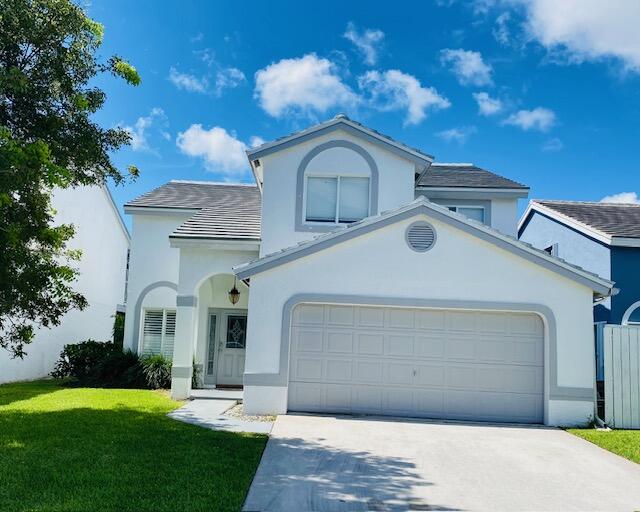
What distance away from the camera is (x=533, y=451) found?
31.5 feet

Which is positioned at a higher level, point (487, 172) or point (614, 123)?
point (614, 123)

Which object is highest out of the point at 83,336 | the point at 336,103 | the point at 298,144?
the point at 336,103

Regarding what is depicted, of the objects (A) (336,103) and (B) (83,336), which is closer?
(A) (336,103)

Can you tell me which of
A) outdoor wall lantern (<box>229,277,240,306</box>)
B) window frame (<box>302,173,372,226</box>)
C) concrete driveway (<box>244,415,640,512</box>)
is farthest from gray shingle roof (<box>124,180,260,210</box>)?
concrete driveway (<box>244,415,640,512</box>)

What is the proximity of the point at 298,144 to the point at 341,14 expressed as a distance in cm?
440

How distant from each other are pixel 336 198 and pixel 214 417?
22.5ft

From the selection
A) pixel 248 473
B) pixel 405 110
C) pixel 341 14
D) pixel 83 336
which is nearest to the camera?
pixel 248 473

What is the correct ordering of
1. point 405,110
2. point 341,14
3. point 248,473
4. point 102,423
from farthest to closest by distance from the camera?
point 405,110
point 341,14
point 102,423
point 248,473

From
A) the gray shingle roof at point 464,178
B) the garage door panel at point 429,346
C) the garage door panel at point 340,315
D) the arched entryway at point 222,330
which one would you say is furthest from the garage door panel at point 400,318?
the arched entryway at point 222,330

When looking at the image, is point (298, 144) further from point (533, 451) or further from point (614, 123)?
point (614, 123)

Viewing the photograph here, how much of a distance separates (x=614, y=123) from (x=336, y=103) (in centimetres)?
1028

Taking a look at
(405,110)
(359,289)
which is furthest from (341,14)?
(359,289)

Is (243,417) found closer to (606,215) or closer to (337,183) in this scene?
(337,183)

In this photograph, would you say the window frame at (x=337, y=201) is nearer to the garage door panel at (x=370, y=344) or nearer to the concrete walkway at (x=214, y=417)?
the garage door panel at (x=370, y=344)
